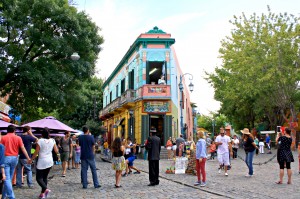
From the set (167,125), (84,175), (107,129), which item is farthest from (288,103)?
(84,175)

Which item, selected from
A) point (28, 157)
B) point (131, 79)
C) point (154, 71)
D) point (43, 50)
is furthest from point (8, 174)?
point (131, 79)

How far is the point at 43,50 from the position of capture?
16.7 metres

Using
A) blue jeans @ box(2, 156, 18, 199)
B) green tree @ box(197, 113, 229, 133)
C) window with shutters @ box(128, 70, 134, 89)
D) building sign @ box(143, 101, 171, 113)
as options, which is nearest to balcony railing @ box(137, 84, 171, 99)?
building sign @ box(143, 101, 171, 113)

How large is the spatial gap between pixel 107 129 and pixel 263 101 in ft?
59.8

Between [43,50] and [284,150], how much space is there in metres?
11.6

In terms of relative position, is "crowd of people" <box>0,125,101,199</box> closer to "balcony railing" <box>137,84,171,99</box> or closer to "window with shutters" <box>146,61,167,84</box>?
"balcony railing" <box>137,84,171,99</box>

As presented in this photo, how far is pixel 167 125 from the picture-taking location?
26.6 metres

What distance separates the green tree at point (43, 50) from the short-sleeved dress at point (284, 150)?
9921 millimetres

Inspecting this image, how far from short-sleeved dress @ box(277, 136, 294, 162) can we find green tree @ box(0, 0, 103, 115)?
32.5 ft

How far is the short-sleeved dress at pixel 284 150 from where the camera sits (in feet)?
34.2

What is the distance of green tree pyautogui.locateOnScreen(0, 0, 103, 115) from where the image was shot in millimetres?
15688

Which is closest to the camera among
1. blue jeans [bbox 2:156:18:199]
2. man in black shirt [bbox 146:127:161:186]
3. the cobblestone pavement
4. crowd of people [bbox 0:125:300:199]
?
blue jeans [bbox 2:156:18:199]

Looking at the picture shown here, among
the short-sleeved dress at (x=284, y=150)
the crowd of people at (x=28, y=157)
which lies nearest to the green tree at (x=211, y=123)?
the short-sleeved dress at (x=284, y=150)

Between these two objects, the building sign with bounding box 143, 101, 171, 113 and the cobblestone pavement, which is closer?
the cobblestone pavement
